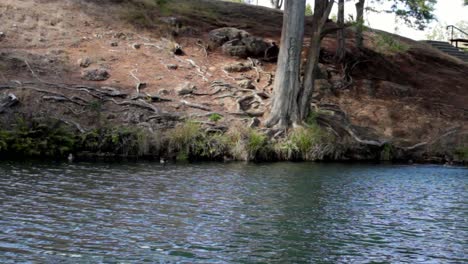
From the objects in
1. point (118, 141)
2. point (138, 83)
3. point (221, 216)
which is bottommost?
point (221, 216)

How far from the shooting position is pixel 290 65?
23266 millimetres

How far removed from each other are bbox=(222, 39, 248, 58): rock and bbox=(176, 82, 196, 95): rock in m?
4.52

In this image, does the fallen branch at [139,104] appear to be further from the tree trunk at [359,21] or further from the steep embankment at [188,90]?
the tree trunk at [359,21]

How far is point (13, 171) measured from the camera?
1605 cm

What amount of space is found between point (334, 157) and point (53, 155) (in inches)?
373

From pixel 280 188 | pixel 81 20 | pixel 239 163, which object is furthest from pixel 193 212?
pixel 81 20

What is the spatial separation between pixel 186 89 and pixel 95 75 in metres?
3.44

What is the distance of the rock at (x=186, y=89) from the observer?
24.6 metres

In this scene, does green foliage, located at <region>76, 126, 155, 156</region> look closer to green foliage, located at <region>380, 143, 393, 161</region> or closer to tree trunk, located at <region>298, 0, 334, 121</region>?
tree trunk, located at <region>298, 0, 334, 121</region>

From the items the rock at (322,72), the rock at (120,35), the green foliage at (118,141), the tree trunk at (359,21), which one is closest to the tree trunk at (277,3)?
the tree trunk at (359,21)

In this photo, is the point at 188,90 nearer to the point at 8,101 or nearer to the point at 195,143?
the point at 195,143

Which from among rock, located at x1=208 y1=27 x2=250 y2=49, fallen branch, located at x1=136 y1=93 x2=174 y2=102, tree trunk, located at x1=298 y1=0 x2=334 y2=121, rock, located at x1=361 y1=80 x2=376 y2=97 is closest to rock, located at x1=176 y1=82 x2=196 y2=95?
fallen branch, located at x1=136 y1=93 x2=174 y2=102

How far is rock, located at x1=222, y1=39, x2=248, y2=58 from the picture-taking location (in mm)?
29141

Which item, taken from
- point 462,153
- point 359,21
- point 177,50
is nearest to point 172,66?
point 177,50
